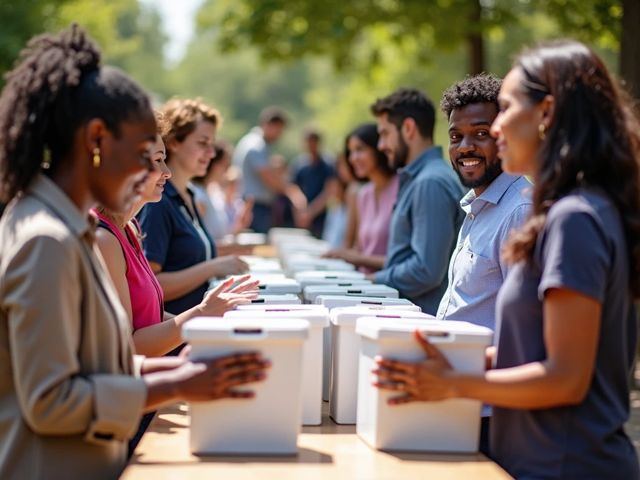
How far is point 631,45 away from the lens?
7.93m

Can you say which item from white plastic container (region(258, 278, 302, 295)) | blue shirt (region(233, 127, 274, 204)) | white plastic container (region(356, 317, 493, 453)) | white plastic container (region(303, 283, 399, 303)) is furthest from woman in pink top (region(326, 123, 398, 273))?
blue shirt (region(233, 127, 274, 204))

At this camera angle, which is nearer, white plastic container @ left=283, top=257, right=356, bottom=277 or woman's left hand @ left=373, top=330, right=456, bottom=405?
woman's left hand @ left=373, top=330, right=456, bottom=405

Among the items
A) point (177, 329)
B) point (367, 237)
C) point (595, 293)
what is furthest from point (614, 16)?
point (595, 293)

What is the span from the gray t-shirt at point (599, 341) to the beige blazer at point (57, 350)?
1013 mm

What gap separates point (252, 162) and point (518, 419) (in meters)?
11.6

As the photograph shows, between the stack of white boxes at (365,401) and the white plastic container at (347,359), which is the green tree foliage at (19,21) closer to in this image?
the white plastic container at (347,359)

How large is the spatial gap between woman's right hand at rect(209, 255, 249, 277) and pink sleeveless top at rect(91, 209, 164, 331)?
1395mm

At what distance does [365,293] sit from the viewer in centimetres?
447

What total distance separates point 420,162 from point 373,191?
89.7 inches

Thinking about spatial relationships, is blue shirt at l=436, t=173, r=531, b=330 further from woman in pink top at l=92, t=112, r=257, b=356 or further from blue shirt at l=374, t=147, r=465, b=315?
blue shirt at l=374, t=147, r=465, b=315

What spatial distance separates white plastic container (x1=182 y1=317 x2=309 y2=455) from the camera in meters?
2.85

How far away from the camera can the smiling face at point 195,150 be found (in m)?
5.86

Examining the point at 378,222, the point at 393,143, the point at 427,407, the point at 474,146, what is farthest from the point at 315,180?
the point at 427,407

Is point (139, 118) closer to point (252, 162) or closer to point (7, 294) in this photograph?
point (7, 294)
